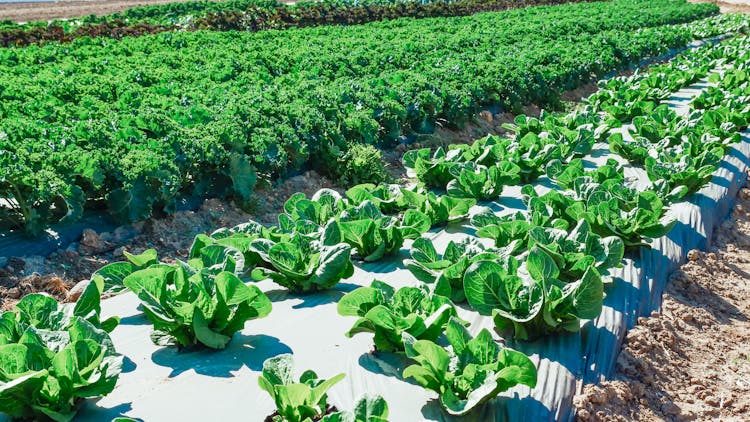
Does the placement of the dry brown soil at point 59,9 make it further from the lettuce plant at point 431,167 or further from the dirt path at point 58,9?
the lettuce plant at point 431,167

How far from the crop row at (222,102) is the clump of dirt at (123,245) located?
0.17 metres

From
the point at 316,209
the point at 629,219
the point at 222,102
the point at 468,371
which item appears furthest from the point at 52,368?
the point at 222,102

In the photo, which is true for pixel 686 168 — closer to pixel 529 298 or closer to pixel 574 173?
pixel 574 173

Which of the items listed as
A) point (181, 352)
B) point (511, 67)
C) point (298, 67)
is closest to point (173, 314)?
point (181, 352)

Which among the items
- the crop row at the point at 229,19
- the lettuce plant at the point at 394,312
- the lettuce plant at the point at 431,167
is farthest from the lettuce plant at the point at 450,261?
the crop row at the point at 229,19

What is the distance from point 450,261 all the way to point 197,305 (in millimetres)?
1452

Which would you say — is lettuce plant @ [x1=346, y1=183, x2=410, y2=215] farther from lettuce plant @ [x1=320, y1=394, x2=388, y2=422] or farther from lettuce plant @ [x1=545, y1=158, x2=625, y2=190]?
lettuce plant @ [x1=320, y1=394, x2=388, y2=422]

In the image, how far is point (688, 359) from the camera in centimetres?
426

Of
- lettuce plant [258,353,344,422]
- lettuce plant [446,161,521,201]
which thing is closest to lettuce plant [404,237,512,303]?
lettuce plant [258,353,344,422]

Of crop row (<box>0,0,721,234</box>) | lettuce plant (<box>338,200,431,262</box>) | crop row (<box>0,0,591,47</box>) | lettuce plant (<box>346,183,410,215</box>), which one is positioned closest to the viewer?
lettuce plant (<box>338,200,431,262</box>)

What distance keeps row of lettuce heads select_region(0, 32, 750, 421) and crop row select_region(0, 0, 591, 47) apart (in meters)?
11.6

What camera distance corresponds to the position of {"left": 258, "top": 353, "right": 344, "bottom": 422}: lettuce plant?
267cm

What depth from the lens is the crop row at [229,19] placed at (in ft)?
50.1

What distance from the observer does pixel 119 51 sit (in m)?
11.9
